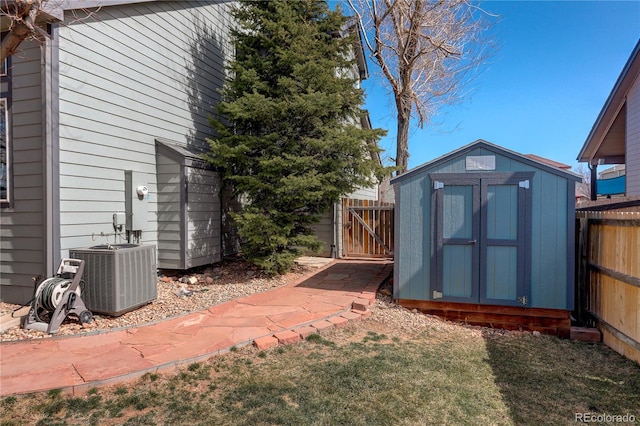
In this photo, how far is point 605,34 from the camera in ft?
30.4

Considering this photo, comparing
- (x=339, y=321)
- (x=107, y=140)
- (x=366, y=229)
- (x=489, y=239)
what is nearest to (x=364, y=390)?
(x=339, y=321)

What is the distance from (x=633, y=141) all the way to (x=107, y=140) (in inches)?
441

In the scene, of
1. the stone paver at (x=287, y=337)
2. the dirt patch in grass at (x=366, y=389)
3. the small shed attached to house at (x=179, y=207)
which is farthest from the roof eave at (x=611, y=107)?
the small shed attached to house at (x=179, y=207)

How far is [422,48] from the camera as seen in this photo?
991 cm

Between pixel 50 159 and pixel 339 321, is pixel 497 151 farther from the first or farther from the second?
pixel 50 159

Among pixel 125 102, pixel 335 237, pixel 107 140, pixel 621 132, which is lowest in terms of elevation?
pixel 335 237

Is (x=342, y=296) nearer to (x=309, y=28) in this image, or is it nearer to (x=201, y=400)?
(x=201, y=400)

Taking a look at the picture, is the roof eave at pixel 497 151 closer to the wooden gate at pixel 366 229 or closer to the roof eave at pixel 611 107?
the wooden gate at pixel 366 229

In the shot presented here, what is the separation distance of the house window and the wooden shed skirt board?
19.4 ft

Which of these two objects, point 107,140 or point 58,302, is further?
point 107,140

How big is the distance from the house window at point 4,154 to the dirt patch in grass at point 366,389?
3.36 metres

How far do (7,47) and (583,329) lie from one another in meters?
7.17

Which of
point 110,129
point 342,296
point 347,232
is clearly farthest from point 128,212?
point 347,232

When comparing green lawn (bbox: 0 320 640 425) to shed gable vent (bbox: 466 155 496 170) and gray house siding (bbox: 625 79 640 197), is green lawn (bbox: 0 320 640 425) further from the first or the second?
gray house siding (bbox: 625 79 640 197)
